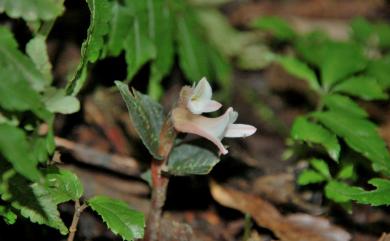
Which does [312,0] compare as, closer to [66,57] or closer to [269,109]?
[269,109]

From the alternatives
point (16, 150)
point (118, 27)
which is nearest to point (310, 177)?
point (118, 27)

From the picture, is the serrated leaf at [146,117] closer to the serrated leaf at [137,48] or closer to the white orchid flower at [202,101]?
the white orchid flower at [202,101]

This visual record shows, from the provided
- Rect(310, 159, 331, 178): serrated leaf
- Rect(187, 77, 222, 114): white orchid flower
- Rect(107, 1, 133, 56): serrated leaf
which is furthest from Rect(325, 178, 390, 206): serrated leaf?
Rect(107, 1, 133, 56): serrated leaf

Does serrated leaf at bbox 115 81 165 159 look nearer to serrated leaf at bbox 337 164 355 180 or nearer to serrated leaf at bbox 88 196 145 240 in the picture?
serrated leaf at bbox 88 196 145 240

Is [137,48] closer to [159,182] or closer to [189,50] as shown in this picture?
[189,50]

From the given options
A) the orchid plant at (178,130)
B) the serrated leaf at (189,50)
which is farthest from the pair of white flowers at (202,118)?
the serrated leaf at (189,50)

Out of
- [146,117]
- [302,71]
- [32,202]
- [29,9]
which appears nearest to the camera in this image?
[29,9]
